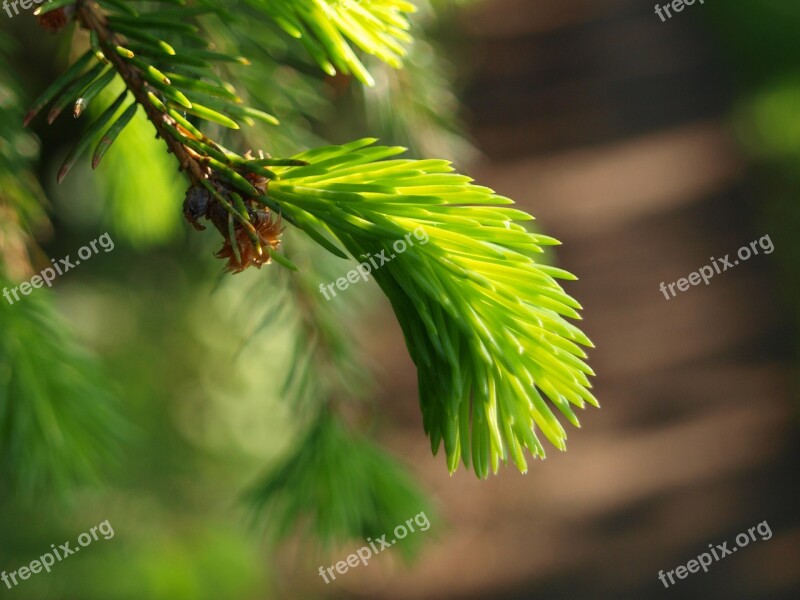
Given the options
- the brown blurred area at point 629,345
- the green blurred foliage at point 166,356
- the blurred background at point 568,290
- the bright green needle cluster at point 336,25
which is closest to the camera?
the bright green needle cluster at point 336,25

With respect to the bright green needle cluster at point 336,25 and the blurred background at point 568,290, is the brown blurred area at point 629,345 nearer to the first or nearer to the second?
the blurred background at point 568,290

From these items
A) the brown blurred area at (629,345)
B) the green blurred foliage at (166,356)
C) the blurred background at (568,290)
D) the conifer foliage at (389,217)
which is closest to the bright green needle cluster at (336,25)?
the conifer foliage at (389,217)

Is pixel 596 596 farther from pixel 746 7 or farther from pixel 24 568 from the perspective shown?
pixel 746 7

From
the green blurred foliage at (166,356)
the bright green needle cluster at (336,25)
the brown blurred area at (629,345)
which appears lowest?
the brown blurred area at (629,345)

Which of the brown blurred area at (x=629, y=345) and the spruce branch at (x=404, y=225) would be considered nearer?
the spruce branch at (x=404, y=225)

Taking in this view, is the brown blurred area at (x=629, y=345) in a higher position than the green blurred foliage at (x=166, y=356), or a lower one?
lower

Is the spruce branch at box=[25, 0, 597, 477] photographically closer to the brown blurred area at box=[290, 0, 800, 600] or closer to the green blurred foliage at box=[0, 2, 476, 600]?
the green blurred foliage at box=[0, 2, 476, 600]

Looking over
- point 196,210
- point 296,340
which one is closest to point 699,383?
point 296,340

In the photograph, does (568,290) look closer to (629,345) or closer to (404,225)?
(629,345)

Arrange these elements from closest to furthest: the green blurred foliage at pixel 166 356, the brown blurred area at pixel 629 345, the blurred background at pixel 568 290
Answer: the green blurred foliage at pixel 166 356 < the blurred background at pixel 568 290 < the brown blurred area at pixel 629 345
